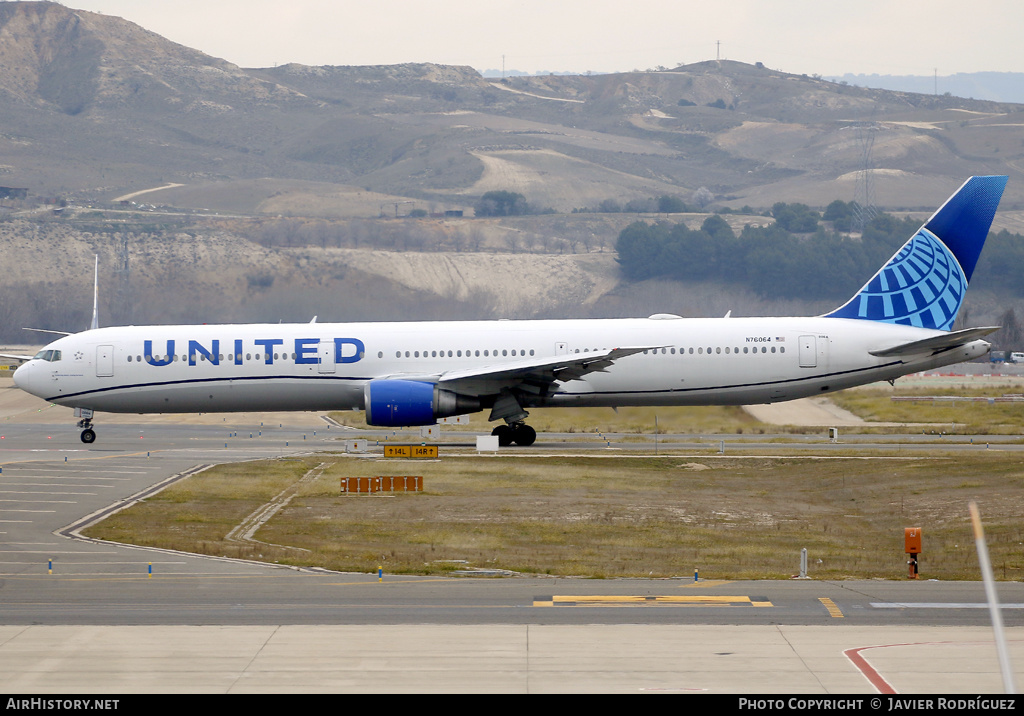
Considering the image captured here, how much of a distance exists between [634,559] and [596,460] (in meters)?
15.2

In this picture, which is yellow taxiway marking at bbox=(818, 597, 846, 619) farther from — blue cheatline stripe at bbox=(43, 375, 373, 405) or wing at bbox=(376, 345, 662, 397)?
blue cheatline stripe at bbox=(43, 375, 373, 405)

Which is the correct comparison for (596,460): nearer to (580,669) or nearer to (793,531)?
(793,531)

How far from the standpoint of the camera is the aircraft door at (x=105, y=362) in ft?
137

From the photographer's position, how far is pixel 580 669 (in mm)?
15148

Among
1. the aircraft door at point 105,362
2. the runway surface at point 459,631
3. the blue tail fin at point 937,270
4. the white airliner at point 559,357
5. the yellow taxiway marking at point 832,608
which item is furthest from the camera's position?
the blue tail fin at point 937,270

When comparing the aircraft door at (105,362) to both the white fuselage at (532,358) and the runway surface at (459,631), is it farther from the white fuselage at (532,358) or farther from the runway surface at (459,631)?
the runway surface at (459,631)

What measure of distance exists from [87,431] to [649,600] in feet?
106

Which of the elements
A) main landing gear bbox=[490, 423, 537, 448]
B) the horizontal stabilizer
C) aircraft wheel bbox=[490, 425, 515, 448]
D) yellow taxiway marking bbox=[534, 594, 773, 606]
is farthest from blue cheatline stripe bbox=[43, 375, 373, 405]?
yellow taxiway marking bbox=[534, 594, 773, 606]

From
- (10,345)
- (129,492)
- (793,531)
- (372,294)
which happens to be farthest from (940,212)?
(10,345)

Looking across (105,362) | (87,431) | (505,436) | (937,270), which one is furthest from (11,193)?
(937,270)

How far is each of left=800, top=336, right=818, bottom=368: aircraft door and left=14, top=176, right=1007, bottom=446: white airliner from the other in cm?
3

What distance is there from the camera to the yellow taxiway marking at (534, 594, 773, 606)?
19047 mm

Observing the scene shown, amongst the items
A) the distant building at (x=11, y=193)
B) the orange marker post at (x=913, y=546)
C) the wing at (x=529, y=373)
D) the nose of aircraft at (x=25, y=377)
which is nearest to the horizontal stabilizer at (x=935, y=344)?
the wing at (x=529, y=373)

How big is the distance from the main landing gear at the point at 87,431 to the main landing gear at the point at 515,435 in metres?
15.9
